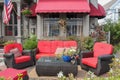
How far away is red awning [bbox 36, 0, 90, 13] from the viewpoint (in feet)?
51.0

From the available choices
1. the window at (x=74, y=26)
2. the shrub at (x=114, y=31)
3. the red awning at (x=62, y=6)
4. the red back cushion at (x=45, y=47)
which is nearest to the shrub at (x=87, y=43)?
the red back cushion at (x=45, y=47)

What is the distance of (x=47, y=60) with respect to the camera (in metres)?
9.40

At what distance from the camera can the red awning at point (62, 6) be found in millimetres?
15555

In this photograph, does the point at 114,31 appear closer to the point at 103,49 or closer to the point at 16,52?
the point at 103,49

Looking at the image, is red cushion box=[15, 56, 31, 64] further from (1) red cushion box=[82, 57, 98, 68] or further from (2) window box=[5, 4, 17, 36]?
(2) window box=[5, 4, 17, 36]

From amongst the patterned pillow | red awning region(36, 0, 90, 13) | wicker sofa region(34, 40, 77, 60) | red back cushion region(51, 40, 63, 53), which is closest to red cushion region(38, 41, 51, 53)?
wicker sofa region(34, 40, 77, 60)

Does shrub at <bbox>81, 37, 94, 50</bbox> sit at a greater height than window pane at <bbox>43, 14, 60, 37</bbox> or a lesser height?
lesser

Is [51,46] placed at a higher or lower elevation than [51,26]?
lower

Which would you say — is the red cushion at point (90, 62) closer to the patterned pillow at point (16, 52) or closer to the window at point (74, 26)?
the patterned pillow at point (16, 52)

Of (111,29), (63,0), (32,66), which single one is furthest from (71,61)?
(111,29)

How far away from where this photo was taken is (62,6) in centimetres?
1593

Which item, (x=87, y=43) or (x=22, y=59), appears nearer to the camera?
(x=22, y=59)

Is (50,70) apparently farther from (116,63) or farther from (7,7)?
(7,7)

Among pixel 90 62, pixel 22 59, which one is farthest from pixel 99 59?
pixel 22 59
